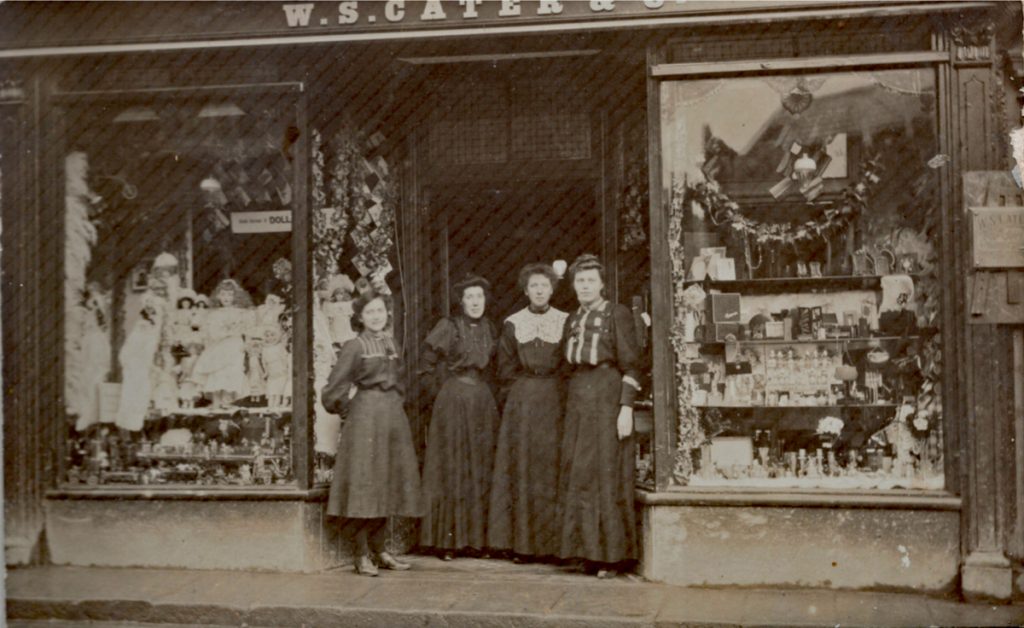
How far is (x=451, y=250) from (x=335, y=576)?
275 centimetres

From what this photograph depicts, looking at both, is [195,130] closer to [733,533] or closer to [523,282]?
[523,282]

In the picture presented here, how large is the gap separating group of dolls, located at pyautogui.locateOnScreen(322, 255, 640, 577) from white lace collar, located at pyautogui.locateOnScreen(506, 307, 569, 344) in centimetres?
1

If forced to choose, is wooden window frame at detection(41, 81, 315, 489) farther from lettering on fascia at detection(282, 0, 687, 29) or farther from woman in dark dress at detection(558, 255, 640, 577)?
woman in dark dress at detection(558, 255, 640, 577)

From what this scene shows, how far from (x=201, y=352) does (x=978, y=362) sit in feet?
17.6

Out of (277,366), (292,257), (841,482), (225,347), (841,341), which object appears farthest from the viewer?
(225,347)

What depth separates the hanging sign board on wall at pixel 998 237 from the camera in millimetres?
6848

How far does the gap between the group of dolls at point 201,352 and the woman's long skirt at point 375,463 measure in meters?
0.65

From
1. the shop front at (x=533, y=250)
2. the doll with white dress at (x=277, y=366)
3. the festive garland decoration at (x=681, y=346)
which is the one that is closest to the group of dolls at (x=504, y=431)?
the shop front at (x=533, y=250)

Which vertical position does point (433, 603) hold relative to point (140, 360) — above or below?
below

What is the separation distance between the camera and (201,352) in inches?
328

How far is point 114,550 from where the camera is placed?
319 inches

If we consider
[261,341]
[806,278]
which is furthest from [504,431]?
[806,278]

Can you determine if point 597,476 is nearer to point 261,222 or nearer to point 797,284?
point 797,284

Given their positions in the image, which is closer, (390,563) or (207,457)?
(390,563)
